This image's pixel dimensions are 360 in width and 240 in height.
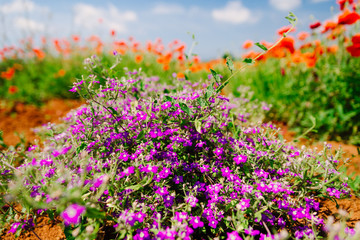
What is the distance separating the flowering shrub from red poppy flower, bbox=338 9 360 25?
248 centimetres

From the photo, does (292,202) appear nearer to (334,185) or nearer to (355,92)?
(334,185)

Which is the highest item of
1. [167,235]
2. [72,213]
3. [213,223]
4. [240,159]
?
[72,213]

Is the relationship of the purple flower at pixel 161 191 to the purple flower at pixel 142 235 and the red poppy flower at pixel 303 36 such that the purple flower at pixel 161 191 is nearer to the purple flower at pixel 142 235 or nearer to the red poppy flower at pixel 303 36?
the purple flower at pixel 142 235

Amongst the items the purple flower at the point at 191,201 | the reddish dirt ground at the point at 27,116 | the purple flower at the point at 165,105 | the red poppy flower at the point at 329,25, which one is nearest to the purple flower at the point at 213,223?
the purple flower at the point at 191,201

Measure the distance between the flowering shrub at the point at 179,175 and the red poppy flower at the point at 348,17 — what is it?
97.5 inches

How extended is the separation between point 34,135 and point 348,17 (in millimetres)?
5119

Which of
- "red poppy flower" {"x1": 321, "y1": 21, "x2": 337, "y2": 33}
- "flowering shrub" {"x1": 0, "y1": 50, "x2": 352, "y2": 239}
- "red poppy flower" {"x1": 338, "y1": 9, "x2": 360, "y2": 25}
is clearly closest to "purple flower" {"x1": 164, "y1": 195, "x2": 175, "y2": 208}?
"flowering shrub" {"x1": 0, "y1": 50, "x2": 352, "y2": 239}

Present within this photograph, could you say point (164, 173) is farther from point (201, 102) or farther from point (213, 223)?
point (201, 102)

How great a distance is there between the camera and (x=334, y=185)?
179cm

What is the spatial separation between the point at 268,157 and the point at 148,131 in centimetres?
99

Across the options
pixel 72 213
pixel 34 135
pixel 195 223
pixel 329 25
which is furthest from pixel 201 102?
pixel 34 135

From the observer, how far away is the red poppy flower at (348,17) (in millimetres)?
3309

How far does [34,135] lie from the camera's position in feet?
12.8

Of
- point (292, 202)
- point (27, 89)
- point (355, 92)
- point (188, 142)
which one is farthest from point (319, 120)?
point (27, 89)
